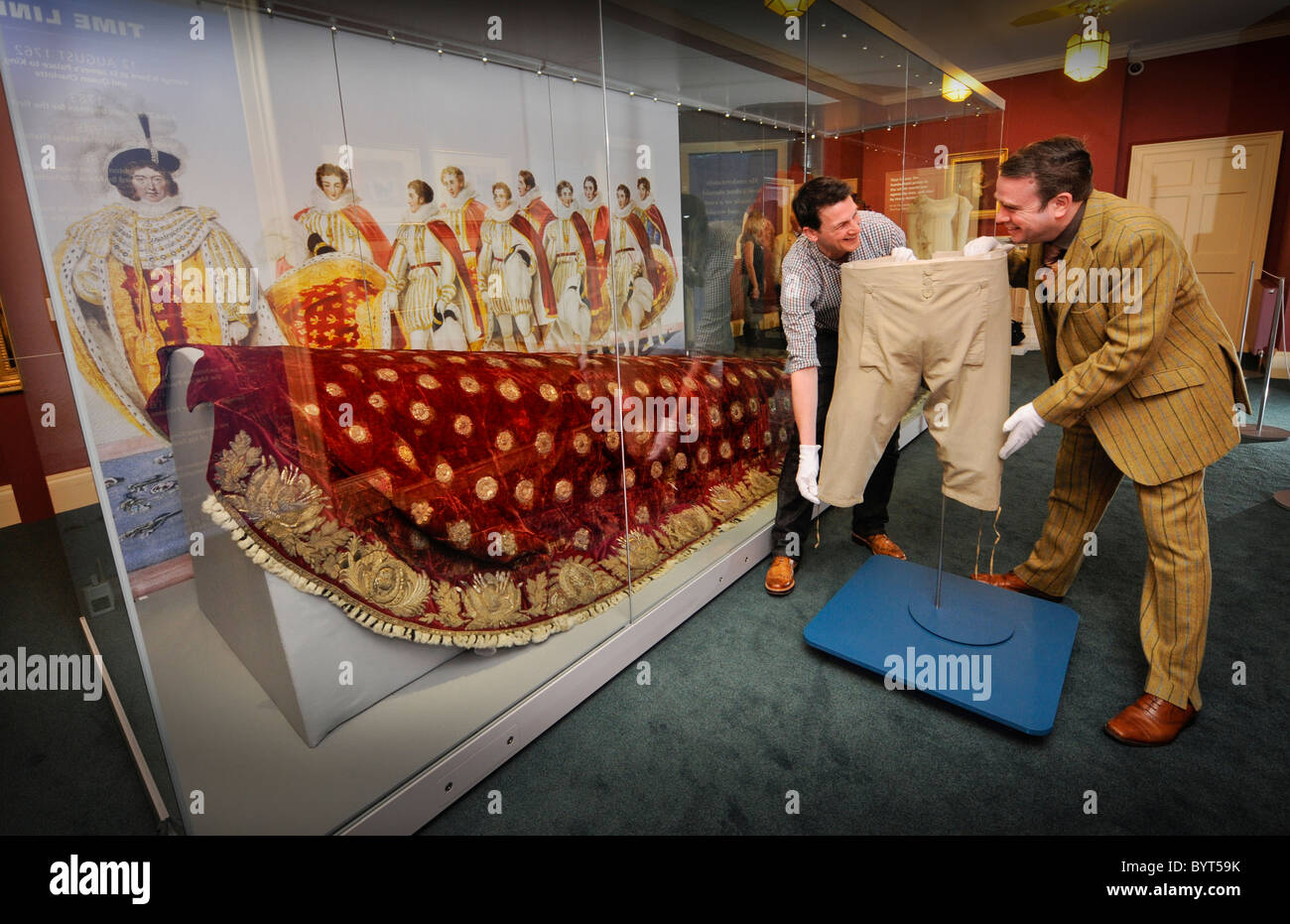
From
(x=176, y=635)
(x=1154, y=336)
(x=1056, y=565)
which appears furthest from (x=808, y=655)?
(x=176, y=635)

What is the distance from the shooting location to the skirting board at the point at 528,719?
1.38 meters

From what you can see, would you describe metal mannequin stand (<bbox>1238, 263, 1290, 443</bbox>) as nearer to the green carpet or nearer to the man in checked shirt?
the green carpet

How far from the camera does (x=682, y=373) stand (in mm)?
2271

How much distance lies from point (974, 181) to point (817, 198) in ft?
11.4

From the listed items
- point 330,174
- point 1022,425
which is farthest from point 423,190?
point 1022,425

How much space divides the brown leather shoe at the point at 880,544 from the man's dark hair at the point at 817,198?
1184 millimetres

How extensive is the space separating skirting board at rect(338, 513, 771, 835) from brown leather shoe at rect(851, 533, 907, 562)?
613 millimetres

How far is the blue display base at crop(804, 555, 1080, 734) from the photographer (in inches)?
65.1

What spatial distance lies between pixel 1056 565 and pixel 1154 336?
0.90 metres

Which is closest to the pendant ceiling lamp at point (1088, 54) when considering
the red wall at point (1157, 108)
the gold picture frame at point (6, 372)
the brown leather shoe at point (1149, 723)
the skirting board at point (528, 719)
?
the red wall at point (1157, 108)

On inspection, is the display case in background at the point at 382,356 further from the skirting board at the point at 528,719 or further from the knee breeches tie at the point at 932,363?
the knee breeches tie at the point at 932,363

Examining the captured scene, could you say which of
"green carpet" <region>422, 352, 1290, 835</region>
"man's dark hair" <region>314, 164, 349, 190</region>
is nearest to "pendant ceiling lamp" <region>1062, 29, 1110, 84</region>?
"green carpet" <region>422, 352, 1290, 835</region>
